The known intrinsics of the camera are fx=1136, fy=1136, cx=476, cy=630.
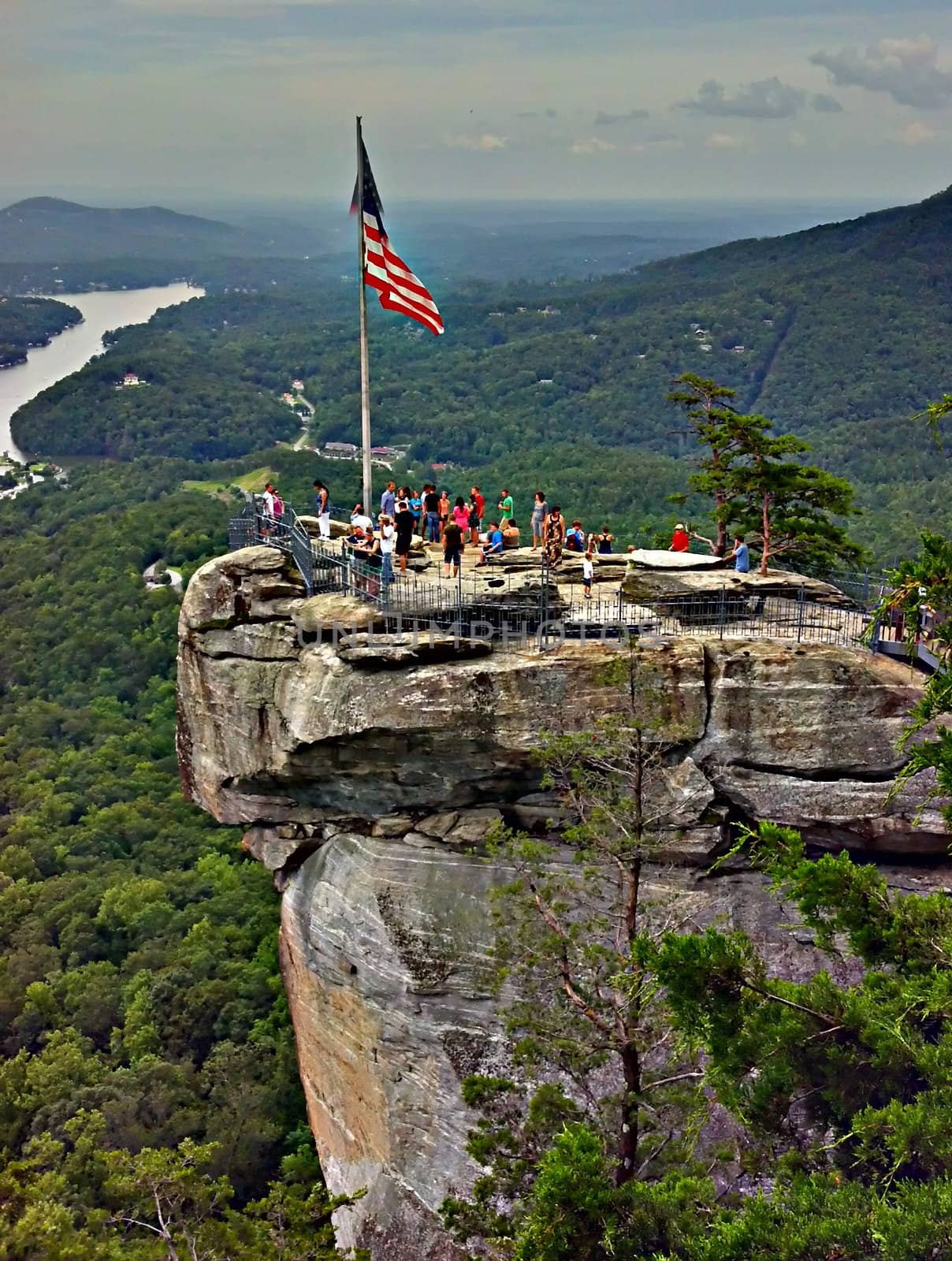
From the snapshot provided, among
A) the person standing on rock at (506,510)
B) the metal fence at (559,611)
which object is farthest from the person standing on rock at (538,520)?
the metal fence at (559,611)

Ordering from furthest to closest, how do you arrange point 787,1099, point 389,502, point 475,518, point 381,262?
point 475,518, point 389,502, point 381,262, point 787,1099

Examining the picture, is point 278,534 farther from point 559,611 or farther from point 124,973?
point 124,973

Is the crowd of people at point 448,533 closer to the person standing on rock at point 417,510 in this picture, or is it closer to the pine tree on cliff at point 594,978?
the person standing on rock at point 417,510

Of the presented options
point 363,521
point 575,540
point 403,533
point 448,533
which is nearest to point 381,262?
point 363,521

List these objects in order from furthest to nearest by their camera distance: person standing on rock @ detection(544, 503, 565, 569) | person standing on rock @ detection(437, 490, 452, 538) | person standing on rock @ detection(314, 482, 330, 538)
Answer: person standing on rock @ detection(437, 490, 452, 538) < person standing on rock @ detection(314, 482, 330, 538) < person standing on rock @ detection(544, 503, 565, 569)

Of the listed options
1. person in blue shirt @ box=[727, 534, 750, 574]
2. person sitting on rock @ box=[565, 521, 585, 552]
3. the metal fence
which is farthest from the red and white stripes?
person in blue shirt @ box=[727, 534, 750, 574]

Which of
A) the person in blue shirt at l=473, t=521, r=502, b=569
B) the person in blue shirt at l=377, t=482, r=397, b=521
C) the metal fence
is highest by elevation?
the person in blue shirt at l=377, t=482, r=397, b=521

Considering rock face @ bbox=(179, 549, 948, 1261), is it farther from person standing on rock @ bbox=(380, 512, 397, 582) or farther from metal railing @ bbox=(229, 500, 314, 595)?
person standing on rock @ bbox=(380, 512, 397, 582)
